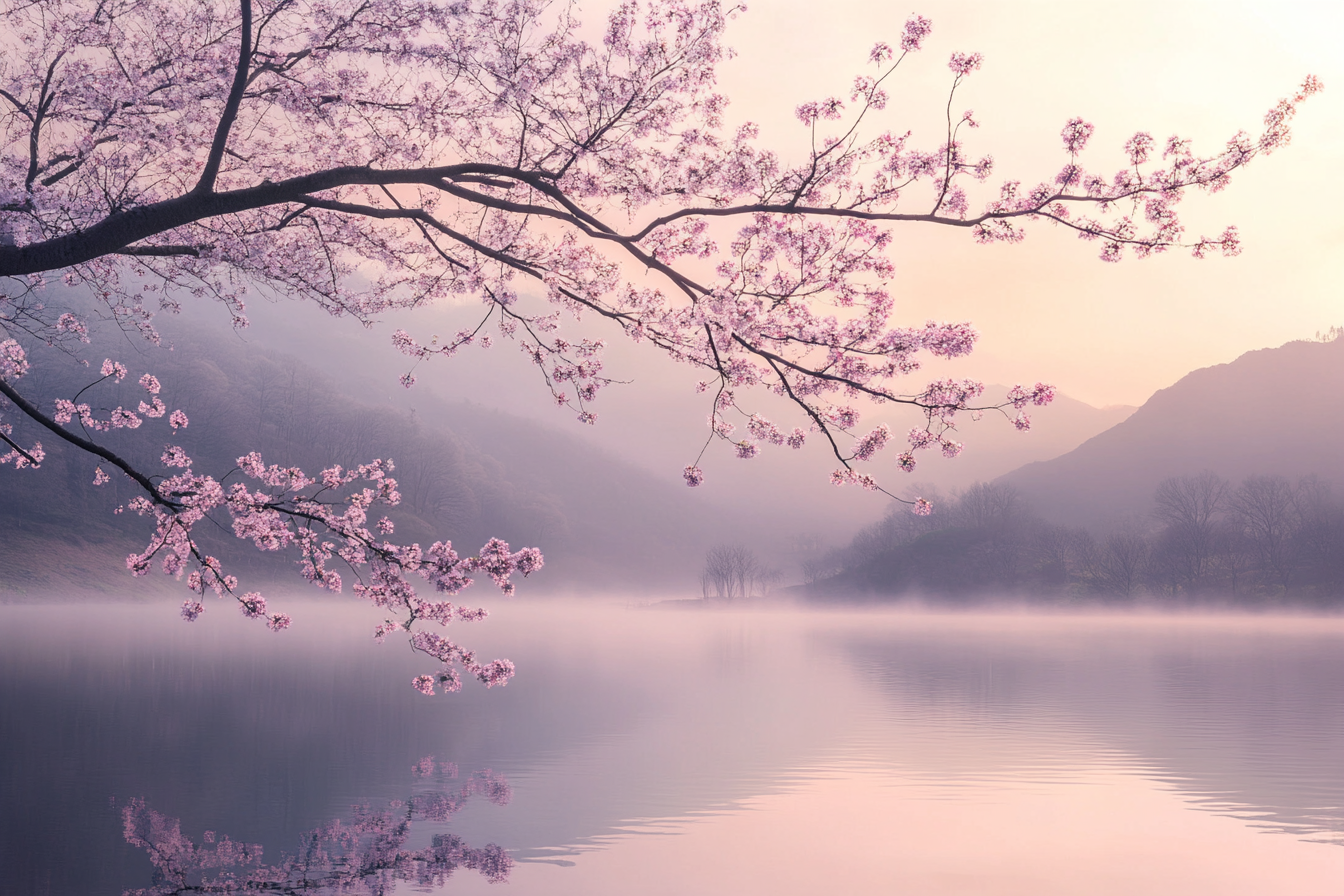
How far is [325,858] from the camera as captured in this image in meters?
14.4

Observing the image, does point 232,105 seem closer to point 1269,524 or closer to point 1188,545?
point 1269,524

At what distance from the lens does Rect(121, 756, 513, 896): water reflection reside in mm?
12945

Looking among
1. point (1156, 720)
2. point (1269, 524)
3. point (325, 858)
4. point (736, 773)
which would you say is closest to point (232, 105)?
point (325, 858)

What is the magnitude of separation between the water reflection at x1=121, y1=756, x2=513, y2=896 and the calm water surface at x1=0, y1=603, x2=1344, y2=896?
351mm

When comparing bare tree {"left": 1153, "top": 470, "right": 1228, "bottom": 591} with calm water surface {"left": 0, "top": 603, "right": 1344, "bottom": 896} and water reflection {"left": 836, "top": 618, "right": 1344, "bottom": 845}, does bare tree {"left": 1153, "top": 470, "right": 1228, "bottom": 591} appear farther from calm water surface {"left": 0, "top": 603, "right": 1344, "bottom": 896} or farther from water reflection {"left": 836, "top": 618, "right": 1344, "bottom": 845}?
calm water surface {"left": 0, "top": 603, "right": 1344, "bottom": 896}

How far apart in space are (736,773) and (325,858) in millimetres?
10069

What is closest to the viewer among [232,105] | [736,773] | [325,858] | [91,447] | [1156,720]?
[91,447]

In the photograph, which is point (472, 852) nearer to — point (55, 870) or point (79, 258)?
point (55, 870)

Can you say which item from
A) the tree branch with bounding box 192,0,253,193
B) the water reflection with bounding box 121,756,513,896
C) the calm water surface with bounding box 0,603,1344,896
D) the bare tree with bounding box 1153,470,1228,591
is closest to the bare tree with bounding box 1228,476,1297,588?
the bare tree with bounding box 1153,470,1228,591

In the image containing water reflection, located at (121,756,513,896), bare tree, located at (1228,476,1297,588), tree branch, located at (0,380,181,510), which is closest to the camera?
tree branch, located at (0,380,181,510)

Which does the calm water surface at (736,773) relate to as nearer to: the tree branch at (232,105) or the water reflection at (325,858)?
the water reflection at (325,858)

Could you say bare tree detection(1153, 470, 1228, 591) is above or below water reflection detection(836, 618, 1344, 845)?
above

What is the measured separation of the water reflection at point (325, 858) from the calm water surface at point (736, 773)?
0.35m

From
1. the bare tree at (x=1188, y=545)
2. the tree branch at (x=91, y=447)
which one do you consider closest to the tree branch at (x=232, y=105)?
the tree branch at (x=91, y=447)
